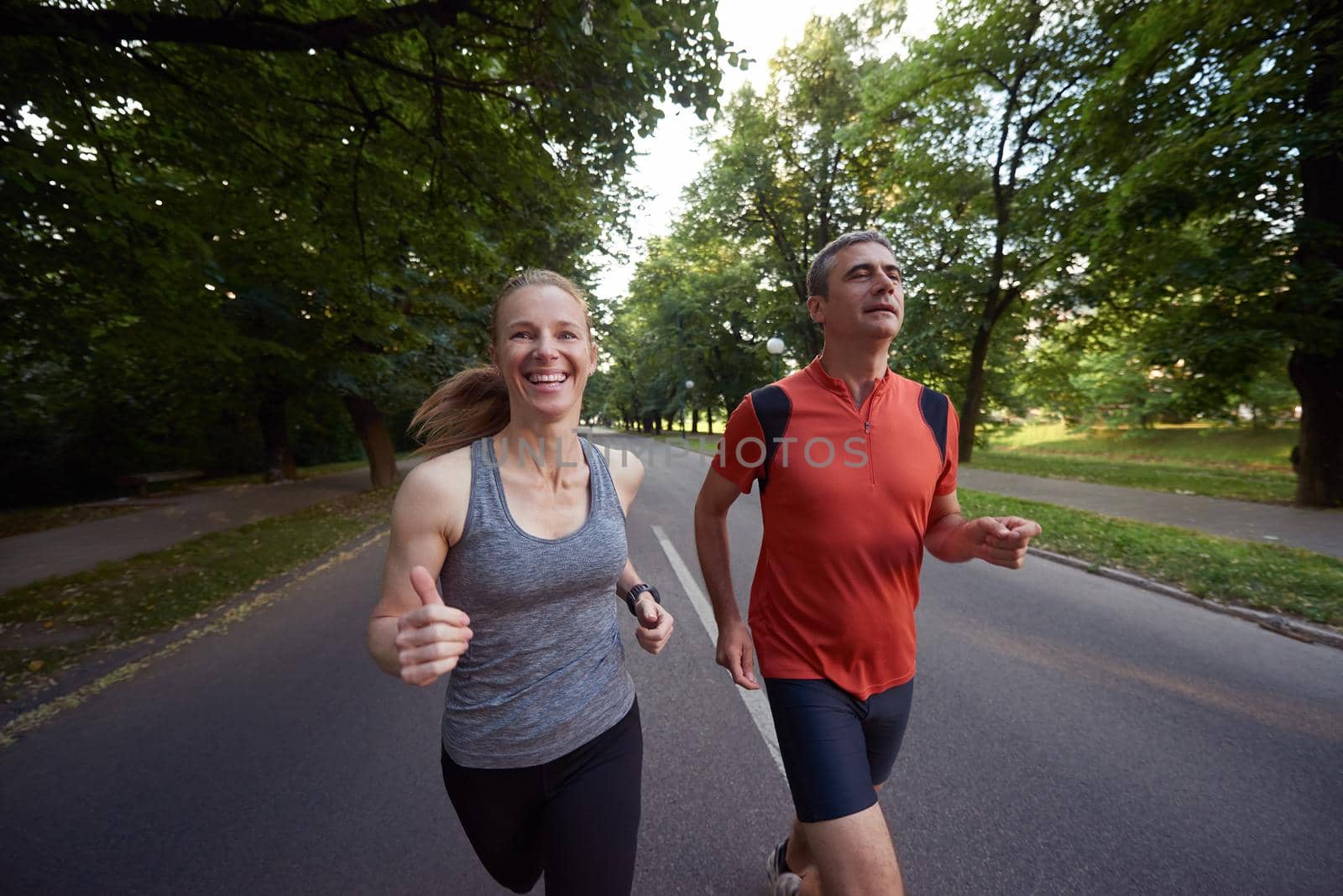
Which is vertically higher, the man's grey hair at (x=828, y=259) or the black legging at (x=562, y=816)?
the man's grey hair at (x=828, y=259)

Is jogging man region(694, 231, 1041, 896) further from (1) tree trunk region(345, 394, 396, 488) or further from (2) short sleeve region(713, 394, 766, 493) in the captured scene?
(1) tree trunk region(345, 394, 396, 488)

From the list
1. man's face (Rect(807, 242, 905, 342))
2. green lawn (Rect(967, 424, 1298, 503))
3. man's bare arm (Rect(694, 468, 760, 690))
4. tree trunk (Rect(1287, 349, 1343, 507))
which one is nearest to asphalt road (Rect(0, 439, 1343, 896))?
man's bare arm (Rect(694, 468, 760, 690))

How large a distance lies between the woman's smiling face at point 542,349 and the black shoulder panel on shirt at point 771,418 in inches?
25.3

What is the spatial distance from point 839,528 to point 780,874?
4.62ft

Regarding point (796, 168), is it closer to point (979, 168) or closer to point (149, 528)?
point (979, 168)

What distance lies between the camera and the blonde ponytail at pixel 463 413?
167 cm

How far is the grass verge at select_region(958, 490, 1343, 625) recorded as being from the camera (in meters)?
4.73

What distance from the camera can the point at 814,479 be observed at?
1.67 m

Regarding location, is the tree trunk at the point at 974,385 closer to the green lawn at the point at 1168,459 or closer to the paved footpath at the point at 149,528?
the green lawn at the point at 1168,459

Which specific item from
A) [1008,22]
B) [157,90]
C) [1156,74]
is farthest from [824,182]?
[157,90]

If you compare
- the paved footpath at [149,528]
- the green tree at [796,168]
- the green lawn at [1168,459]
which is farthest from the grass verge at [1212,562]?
the green tree at [796,168]

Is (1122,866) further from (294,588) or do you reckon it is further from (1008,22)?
(1008,22)

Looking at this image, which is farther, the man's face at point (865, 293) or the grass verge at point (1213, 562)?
the grass verge at point (1213, 562)

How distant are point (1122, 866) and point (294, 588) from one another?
7239 mm
